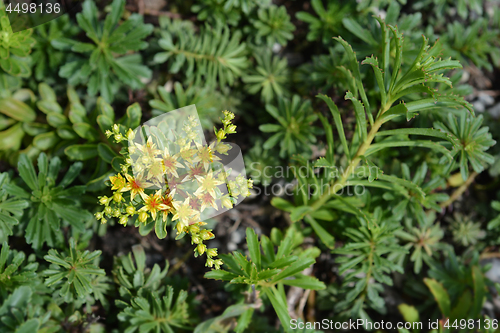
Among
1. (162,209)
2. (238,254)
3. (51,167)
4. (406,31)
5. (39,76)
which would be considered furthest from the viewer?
(406,31)

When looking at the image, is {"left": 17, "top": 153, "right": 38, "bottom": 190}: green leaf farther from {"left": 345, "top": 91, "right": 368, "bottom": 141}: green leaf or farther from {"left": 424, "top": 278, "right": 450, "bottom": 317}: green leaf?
{"left": 424, "top": 278, "right": 450, "bottom": 317}: green leaf

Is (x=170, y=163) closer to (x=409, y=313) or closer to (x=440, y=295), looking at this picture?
(x=409, y=313)

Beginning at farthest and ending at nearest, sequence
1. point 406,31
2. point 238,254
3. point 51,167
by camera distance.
→ point 406,31
point 51,167
point 238,254

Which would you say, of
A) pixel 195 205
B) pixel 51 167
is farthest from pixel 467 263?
pixel 51 167

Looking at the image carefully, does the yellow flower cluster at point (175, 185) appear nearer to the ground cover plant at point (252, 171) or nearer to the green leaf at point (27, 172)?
the ground cover plant at point (252, 171)

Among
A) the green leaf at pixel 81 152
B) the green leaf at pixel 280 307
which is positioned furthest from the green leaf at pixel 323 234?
the green leaf at pixel 81 152

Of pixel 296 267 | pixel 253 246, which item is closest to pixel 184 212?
pixel 253 246

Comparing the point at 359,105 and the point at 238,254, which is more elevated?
the point at 359,105

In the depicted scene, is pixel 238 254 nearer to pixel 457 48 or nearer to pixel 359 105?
pixel 359 105
